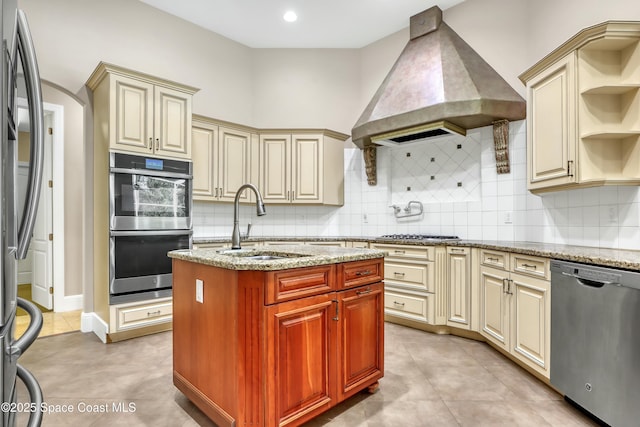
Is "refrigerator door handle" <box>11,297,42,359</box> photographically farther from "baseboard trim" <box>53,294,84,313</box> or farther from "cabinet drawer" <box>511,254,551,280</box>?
"baseboard trim" <box>53,294,84,313</box>

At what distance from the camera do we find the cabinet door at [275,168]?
4430 millimetres

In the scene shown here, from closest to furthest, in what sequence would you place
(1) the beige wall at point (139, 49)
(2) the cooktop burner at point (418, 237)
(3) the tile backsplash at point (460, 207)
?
(3) the tile backsplash at point (460, 207) < (1) the beige wall at point (139, 49) < (2) the cooktop burner at point (418, 237)

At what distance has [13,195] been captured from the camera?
0.83 m

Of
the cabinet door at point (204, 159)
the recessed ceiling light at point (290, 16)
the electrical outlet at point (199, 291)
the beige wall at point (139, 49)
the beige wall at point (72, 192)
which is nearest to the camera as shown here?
the electrical outlet at point (199, 291)

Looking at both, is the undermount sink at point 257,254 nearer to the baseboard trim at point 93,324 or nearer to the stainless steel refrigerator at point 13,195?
the stainless steel refrigerator at point 13,195

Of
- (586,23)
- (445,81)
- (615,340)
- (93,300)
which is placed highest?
(586,23)

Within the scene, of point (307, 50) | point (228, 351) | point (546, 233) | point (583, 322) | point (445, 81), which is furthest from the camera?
point (307, 50)

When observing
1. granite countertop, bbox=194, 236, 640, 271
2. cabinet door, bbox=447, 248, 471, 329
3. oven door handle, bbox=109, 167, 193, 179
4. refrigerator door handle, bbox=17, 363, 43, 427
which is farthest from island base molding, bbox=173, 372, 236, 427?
cabinet door, bbox=447, 248, 471, 329

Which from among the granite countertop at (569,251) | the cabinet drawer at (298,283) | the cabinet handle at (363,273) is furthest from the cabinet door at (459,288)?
the cabinet drawer at (298,283)

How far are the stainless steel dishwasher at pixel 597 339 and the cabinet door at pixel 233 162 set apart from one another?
→ 3299mm

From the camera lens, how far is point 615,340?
1.70m

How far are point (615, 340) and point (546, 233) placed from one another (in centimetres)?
150

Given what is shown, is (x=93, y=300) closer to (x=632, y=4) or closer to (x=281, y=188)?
(x=281, y=188)

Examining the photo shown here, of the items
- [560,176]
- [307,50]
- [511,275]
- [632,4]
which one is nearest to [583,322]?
[511,275]
